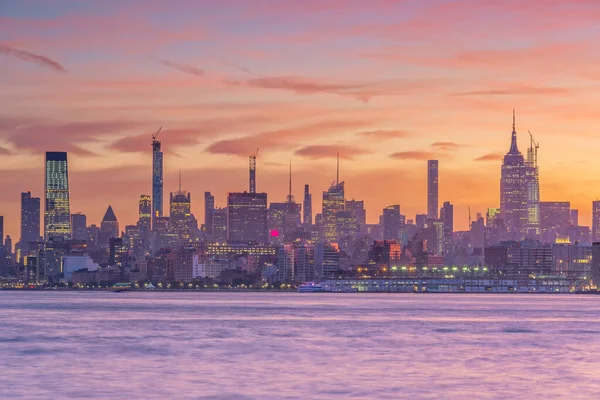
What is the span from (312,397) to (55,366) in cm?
2253

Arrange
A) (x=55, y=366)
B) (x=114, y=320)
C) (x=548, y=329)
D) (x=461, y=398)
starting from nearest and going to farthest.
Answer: (x=461, y=398)
(x=55, y=366)
(x=548, y=329)
(x=114, y=320)

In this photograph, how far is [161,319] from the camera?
14138 cm

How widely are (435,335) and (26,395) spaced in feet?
174

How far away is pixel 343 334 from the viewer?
105 metres

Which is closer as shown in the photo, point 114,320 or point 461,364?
point 461,364

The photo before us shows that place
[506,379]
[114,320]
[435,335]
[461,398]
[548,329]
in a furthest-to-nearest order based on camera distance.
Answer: [114,320]
[548,329]
[435,335]
[506,379]
[461,398]

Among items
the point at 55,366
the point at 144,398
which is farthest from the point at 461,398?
the point at 55,366

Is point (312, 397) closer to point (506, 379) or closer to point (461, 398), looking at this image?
point (461, 398)

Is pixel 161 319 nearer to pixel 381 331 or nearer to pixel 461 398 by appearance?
pixel 381 331

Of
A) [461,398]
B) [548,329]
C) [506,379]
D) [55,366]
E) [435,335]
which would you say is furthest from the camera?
[548,329]

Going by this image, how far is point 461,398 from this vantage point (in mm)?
56031

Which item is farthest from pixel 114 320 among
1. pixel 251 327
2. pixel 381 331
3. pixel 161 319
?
pixel 381 331

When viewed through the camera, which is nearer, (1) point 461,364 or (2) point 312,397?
(2) point 312,397

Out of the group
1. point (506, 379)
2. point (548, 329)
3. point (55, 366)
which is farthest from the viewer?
point (548, 329)
